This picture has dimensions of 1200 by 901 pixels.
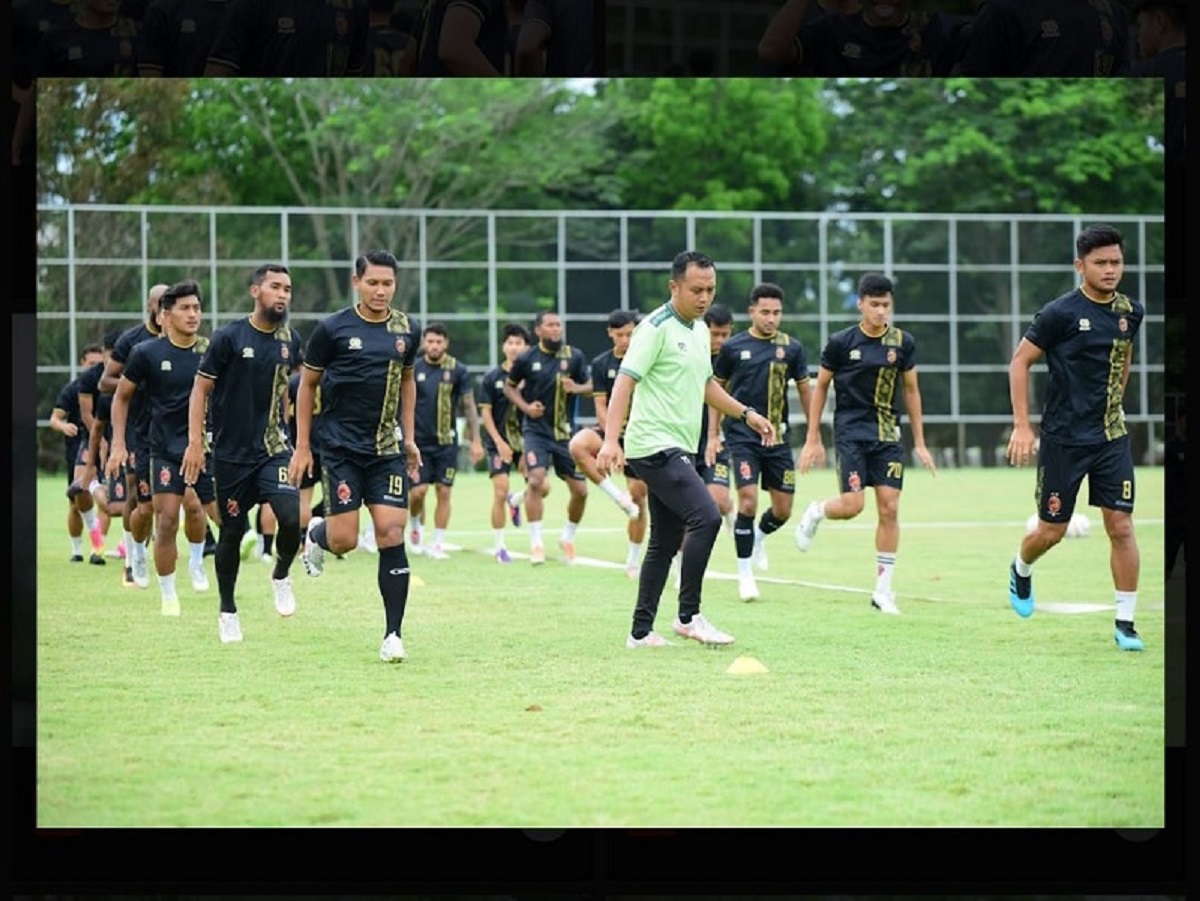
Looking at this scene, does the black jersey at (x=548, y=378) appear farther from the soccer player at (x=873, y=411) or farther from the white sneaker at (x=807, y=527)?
the soccer player at (x=873, y=411)

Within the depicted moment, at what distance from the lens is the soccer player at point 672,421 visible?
27.5 feet

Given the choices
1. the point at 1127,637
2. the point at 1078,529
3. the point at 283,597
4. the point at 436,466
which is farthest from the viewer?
the point at 1078,529

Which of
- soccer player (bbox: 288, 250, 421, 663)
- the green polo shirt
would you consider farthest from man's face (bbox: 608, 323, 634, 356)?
soccer player (bbox: 288, 250, 421, 663)

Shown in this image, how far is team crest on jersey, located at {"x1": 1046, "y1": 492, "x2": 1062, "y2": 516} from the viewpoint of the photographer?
28.6 ft

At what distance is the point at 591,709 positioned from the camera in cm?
693

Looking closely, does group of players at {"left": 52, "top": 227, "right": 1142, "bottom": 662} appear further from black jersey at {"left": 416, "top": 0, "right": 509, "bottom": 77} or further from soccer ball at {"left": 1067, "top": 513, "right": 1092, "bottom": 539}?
soccer ball at {"left": 1067, "top": 513, "right": 1092, "bottom": 539}

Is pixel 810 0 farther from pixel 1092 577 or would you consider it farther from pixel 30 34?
pixel 1092 577

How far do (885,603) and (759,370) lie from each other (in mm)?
1824

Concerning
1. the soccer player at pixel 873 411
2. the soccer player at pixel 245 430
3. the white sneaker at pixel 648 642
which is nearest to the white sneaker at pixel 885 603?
the soccer player at pixel 873 411

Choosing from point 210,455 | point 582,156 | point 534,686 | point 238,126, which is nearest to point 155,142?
point 238,126

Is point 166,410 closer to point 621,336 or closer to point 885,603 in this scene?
point 621,336

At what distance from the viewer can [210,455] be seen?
1020 centimetres

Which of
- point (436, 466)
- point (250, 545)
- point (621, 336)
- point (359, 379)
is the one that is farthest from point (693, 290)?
point (436, 466)

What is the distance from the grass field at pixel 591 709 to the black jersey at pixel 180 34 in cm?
189
